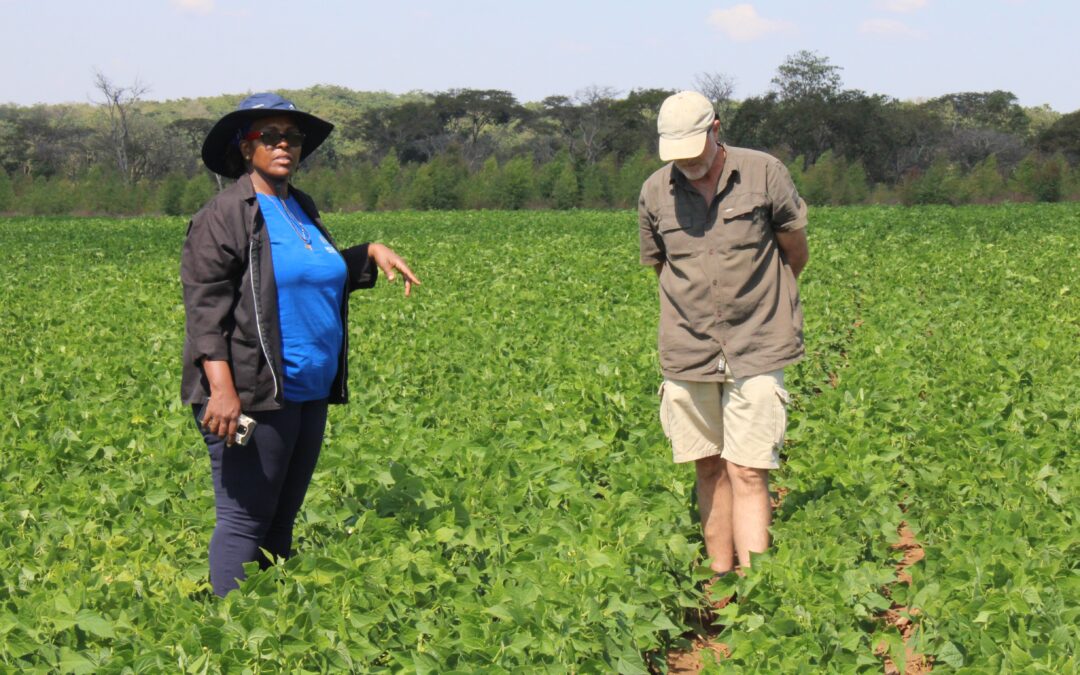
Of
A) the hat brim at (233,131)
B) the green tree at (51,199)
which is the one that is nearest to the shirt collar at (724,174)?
the hat brim at (233,131)

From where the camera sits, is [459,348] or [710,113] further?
[459,348]

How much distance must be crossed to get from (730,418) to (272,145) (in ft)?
6.00

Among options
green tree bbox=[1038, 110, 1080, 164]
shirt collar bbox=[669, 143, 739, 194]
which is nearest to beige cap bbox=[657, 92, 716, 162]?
shirt collar bbox=[669, 143, 739, 194]

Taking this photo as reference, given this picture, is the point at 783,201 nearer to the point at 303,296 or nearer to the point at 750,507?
the point at 750,507

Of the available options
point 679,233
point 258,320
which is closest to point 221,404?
point 258,320

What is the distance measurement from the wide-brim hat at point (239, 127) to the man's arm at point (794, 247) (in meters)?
1.63

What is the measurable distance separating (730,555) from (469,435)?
6.68 feet

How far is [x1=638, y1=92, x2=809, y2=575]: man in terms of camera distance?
157 inches

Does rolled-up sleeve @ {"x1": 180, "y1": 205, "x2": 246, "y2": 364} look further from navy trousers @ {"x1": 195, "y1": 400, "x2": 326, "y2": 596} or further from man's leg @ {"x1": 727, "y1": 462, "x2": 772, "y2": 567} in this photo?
man's leg @ {"x1": 727, "y1": 462, "x2": 772, "y2": 567}

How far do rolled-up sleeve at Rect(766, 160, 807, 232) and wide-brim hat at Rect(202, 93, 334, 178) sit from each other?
1526 mm

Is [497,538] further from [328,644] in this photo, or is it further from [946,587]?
[946,587]

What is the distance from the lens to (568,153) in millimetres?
67500

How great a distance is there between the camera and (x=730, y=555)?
14.4ft

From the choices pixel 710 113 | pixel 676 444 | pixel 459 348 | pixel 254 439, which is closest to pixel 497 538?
pixel 676 444
